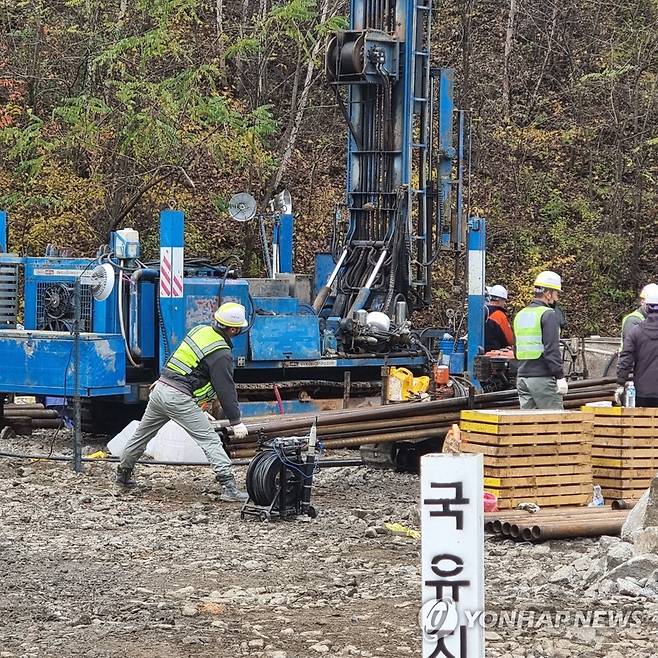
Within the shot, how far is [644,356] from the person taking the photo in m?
12.9

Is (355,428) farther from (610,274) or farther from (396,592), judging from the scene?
(610,274)

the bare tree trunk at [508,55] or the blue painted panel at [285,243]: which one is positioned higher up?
the bare tree trunk at [508,55]

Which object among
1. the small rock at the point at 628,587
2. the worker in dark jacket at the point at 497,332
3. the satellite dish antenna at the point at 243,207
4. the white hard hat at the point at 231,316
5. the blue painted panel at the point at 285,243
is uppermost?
the satellite dish antenna at the point at 243,207

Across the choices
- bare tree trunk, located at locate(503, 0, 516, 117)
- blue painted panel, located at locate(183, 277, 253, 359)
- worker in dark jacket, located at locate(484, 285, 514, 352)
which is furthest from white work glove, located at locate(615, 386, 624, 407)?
bare tree trunk, located at locate(503, 0, 516, 117)

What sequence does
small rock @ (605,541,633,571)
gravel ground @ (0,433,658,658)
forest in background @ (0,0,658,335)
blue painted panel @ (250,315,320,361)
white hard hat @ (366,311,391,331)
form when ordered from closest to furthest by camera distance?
gravel ground @ (0,433,658,658)
small rock @ (605,541,633,571)
blue painted panel @ (250,315,320,361)
white hard hat @ (366,311,391,331)
forest in background @ (0,0,658,335)

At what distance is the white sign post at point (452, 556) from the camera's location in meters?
4.96

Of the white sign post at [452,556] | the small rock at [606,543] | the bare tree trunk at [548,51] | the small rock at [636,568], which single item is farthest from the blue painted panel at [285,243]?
the white sign post at [452,556]

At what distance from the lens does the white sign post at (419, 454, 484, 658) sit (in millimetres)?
4961

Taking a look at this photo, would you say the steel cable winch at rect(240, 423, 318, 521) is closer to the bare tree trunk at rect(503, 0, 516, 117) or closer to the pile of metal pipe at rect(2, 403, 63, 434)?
the pile of metal pipe at rect(2, 403, 63, 434)

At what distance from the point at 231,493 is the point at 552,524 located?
11.0 feet

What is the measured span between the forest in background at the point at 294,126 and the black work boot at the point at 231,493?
35.6 feet

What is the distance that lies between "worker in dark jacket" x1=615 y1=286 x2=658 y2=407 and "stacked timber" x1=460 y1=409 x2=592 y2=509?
1.25 m

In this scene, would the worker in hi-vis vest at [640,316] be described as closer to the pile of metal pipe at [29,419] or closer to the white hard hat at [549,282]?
the white hard hat at [549,282]

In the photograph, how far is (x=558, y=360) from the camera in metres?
13.2
